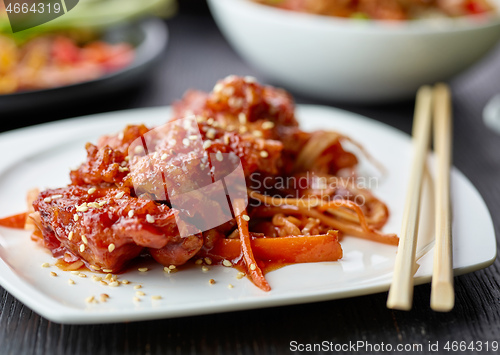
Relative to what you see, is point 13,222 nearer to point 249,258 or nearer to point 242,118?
point 249,258

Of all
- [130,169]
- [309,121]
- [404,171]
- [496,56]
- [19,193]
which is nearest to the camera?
[130,169]

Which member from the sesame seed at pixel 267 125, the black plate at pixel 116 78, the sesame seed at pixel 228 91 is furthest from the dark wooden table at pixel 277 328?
the black plate at pixel 116 78

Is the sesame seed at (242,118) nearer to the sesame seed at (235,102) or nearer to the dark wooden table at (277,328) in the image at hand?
the sesame seed at (235,102)

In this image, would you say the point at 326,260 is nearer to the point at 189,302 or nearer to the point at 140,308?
the point at 189,302

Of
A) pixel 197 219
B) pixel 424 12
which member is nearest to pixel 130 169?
pixel 197 219

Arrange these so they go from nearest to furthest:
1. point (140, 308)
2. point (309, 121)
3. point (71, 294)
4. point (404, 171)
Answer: point (140, 308)
point (71, 294)
point (404, 171)
point (309, 121)

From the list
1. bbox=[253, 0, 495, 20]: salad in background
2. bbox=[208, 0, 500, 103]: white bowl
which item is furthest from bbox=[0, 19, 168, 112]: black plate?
bbox=[253, 0, 495, 20]: salad in background

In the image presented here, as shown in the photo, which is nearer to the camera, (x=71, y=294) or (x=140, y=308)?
(x=140, y=308)
